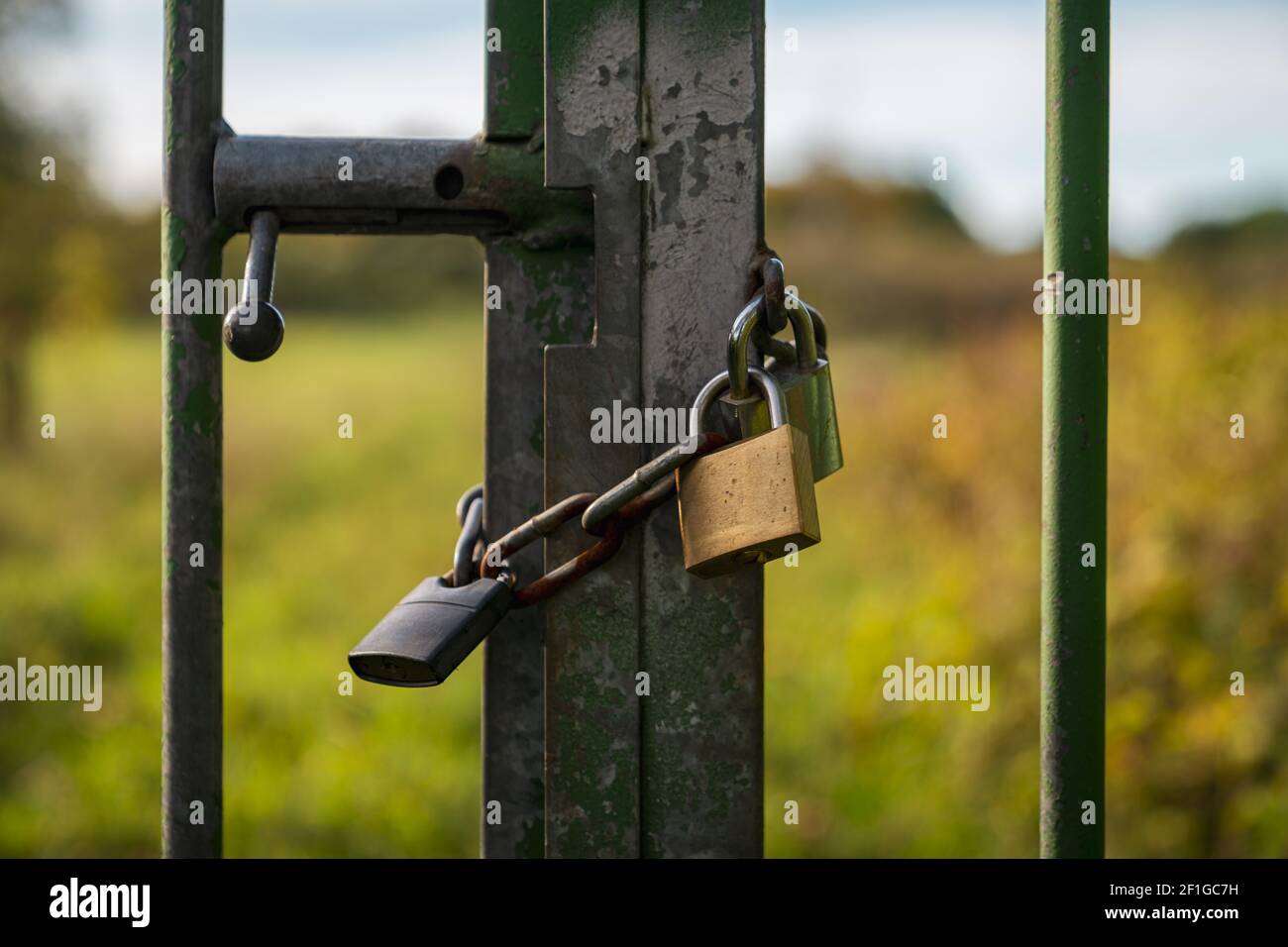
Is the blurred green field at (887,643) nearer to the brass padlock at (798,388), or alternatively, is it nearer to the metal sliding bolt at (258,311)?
the brass padlock at (798,388)

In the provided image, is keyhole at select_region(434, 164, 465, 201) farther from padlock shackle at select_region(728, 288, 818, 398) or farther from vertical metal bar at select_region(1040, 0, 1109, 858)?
vertical metal bar at select_region(1040, 0, 1109, 858)

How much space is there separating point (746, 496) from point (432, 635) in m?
0.24

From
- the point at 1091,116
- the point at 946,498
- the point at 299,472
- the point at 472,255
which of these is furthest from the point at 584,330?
the point at 472,255

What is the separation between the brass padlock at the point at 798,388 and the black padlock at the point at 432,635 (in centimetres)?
21

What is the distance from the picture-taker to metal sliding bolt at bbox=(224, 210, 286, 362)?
0.73m

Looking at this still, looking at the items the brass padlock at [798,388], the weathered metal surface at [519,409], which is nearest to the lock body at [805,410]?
the brass padlock at [798,388]

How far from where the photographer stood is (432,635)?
0.78 m

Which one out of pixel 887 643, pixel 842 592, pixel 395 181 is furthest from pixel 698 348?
pixel 842 592

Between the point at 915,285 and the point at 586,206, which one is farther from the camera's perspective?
the point at 915,285
